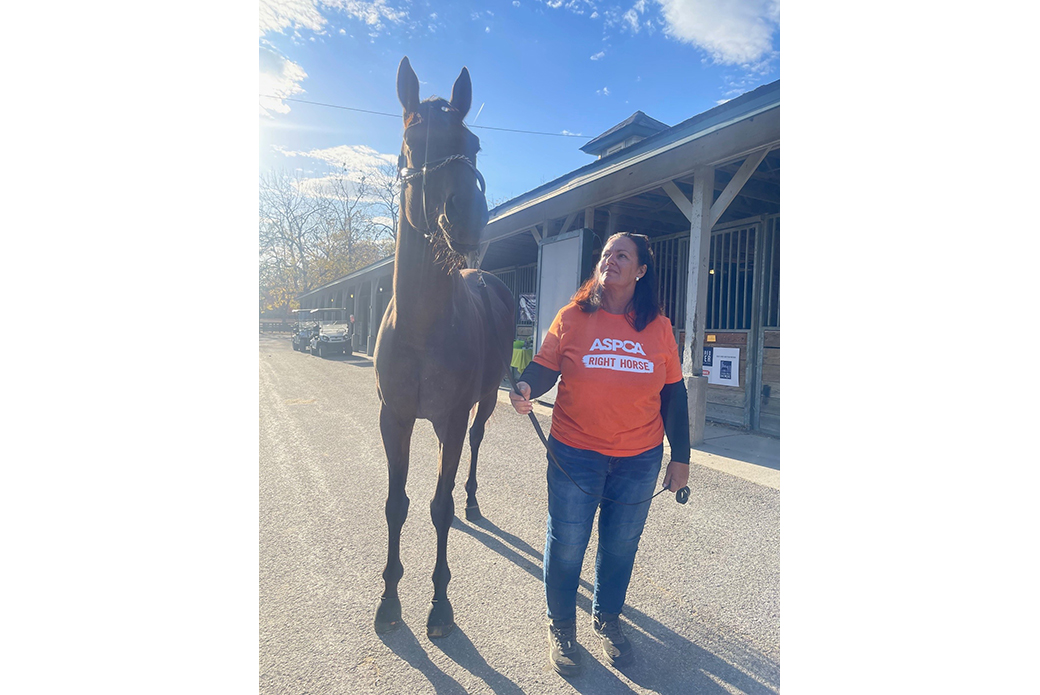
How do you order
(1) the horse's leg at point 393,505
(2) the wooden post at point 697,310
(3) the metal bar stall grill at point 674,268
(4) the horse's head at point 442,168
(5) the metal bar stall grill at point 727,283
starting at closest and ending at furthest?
(4) the horse's head at point 442,168, (1) the horse's leg at point 393,505, (2) the wooden post at point 697,310, (5) the metal bar stall grill at point 727,283, (3) the metal bar stall grill at point 674,268

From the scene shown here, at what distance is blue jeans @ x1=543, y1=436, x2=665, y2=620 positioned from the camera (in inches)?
71.0

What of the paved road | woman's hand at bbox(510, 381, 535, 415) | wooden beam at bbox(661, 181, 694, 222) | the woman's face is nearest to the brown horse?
the paved road

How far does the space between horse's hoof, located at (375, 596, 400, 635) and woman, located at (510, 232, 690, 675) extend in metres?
0.65

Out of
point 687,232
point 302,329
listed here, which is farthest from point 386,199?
point 687,232

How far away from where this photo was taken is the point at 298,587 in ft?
6.89

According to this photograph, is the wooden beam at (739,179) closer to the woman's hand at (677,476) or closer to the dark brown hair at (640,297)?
the dark brown hair at (640,297)

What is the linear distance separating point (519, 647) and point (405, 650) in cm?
46

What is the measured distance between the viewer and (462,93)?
63.0 inches

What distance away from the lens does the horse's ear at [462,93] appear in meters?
1.59

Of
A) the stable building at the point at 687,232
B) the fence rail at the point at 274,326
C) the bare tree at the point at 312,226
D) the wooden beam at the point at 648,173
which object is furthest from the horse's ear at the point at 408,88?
the wooden beam at the point at 648,173

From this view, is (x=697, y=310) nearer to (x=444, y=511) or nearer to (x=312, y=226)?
(x=444, y=511)

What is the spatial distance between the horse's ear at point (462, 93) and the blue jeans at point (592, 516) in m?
1.32

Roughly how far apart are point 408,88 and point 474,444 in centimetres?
224
